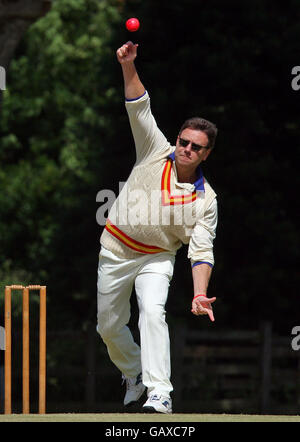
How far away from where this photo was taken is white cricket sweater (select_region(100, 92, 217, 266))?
598 centimetres

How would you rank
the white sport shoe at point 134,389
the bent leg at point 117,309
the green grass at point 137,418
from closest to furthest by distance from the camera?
1. the green grass at point 137,418
2. the bent leg at point 117,309
3. the white sport shoe at point 134,389

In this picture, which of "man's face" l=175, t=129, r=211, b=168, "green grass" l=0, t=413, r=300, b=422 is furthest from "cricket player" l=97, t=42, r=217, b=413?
"green grass" l=0, t=413, r=300, b=422

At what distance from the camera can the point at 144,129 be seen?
600 cm

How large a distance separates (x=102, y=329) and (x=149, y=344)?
1.76 feet

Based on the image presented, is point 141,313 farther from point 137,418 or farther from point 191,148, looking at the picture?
point 191,148

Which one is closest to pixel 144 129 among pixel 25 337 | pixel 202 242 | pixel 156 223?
pixel 156 223

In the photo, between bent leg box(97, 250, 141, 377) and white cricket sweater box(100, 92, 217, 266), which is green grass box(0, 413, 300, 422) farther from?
white cricket sweater box(100, 92, 217, 266)

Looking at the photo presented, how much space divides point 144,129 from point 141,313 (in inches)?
40.2

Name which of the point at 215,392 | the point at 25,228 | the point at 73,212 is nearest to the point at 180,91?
the point at 73,212

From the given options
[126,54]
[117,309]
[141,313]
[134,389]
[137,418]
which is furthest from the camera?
[134,389]

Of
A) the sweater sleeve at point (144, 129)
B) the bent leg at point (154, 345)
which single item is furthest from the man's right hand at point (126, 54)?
→ the bent leg at point (154, 345)

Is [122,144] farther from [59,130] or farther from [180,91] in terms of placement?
[59,130]

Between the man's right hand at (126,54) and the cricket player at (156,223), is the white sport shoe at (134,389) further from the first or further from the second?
the man's right hand at (126,54)

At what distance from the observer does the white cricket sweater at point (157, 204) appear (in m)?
5.98
